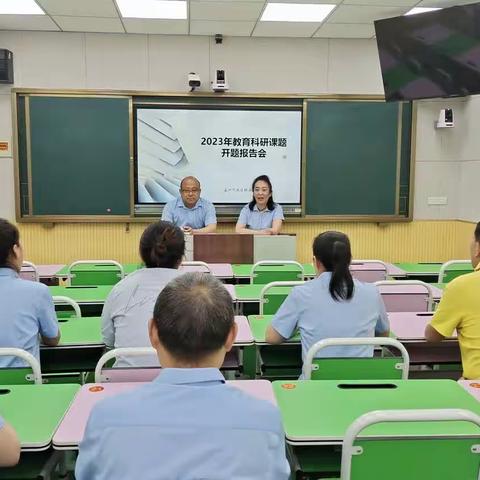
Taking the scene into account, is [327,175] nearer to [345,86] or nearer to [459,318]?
[345,86]

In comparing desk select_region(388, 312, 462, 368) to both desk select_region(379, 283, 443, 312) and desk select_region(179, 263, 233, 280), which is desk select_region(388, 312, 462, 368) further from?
desk select_region(179, 263, 233, 280)

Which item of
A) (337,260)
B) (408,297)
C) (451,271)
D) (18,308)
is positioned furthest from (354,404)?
(451,271)

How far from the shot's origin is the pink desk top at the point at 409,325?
255 centimetres

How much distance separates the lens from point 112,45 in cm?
602

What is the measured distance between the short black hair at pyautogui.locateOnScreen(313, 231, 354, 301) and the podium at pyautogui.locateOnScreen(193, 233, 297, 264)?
242cm

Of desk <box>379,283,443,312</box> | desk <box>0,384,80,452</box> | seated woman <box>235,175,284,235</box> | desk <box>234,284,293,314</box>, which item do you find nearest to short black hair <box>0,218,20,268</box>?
desk <box>0,384,80,452</box>

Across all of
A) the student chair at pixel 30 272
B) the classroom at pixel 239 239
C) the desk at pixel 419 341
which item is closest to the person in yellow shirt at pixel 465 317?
the classroom at pixel 239 239

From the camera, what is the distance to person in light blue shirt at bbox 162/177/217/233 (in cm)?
548

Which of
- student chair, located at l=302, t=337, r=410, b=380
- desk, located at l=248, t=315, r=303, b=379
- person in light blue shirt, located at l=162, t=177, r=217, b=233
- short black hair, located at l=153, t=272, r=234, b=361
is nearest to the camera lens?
short black hair, located at l=153, t=272, r=234, b=361

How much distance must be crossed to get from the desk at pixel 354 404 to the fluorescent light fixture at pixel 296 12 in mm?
4179

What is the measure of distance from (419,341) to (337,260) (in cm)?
57

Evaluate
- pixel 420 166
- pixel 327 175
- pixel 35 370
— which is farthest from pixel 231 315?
pixel 420 166

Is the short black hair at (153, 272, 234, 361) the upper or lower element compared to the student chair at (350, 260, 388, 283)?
upper

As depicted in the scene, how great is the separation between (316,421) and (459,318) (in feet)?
3.24
